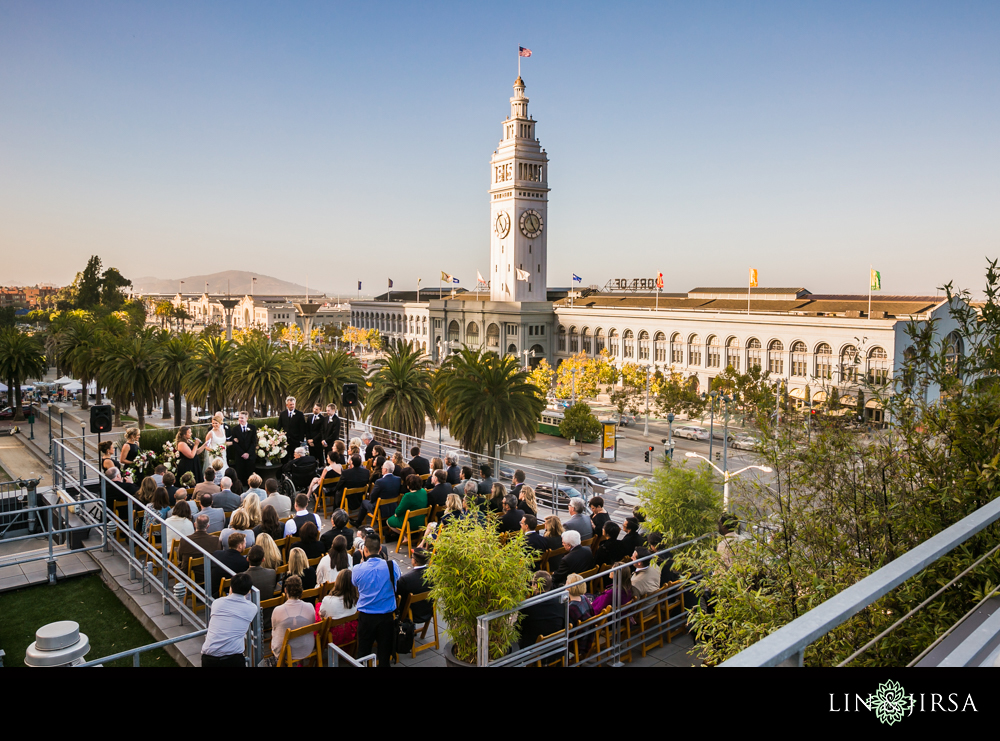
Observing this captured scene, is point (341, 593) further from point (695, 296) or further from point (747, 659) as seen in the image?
point (695, 296)

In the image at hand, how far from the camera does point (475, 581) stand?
771 centimetres

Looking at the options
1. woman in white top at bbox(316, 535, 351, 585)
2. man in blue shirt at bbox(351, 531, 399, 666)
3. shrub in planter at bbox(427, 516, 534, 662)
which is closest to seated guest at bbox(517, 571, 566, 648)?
shrub in planter at bbox(427, 516, 534, 662)

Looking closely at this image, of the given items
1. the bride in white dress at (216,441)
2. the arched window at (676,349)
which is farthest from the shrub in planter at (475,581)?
the arched window at (676,349)

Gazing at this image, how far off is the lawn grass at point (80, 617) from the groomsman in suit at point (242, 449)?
15.9 feet

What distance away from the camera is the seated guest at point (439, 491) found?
42.9ft

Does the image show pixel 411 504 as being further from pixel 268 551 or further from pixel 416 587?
pixel 268 551

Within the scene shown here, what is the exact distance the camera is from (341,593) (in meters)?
8.69

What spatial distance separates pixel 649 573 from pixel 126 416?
60528 mm

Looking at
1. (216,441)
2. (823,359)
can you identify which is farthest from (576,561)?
(823,359)

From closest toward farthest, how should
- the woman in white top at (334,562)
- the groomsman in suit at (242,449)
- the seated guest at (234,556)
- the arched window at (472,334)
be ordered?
the woman in white top at (334,562) < the seated guest at (234,556) < the groomsman in suit at (242,449) < the arched window at (472,334)

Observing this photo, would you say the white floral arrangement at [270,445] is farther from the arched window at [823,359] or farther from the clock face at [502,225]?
the clock face at [502,225]
